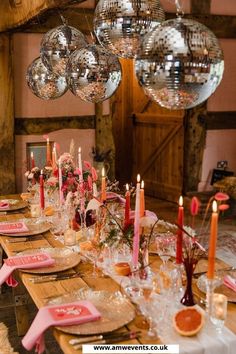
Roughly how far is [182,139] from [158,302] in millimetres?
4865

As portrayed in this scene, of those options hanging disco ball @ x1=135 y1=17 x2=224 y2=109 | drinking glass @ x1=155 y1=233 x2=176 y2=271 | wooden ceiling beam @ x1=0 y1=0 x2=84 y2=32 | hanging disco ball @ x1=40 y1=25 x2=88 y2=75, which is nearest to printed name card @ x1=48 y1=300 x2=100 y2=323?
drinking glass @ x1=155 y1=233 x2=176 y2=271

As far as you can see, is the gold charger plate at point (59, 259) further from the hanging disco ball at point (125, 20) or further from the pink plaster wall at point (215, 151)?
the pink plaster wall at point (215, 151)

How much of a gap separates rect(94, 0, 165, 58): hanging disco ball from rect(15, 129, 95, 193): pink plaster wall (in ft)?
9.92

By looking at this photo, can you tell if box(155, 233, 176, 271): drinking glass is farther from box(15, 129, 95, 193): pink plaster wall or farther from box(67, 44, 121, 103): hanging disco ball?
box(15, 129, 95, 193): pink plaster wall

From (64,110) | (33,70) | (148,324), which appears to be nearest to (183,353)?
(148,324)

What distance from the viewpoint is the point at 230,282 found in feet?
6.82

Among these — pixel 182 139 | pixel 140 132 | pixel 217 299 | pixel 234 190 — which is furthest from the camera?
pixel 140 132

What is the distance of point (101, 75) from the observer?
2764 millimetres

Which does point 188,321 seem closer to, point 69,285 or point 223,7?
point 69,285

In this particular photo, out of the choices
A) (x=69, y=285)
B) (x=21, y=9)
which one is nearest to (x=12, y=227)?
(x=69, y=285)

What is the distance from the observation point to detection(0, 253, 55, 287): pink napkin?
7.40 ft

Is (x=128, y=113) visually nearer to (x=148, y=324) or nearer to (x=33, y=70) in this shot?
(x=33, y=70)

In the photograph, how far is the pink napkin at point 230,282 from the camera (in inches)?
81.0

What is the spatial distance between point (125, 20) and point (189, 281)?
121 centimetres
